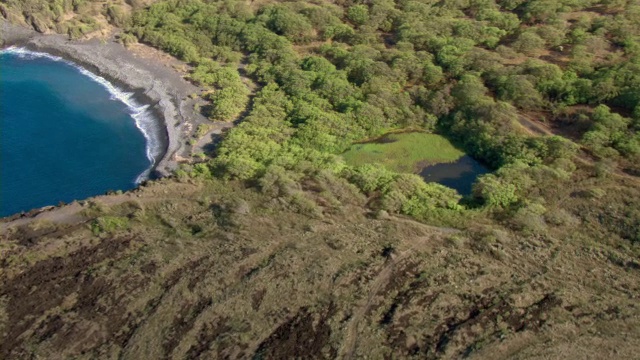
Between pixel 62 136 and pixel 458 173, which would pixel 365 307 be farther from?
pixel 62 136

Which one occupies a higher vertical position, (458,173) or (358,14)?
(358,14)

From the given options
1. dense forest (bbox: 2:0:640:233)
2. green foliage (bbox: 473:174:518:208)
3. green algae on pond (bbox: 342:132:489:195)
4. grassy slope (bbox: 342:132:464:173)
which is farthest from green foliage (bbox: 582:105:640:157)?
grassy slope (bbox: 342:132:464:173)

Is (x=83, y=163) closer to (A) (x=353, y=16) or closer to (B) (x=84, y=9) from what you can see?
(B) (x=84, y=9)

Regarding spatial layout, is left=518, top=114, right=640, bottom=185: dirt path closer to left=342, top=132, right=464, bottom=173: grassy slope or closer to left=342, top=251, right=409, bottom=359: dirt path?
left=342, top=132, right=464, bottom=173: grassy slope

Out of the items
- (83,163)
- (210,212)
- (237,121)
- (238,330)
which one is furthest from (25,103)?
(238,330)

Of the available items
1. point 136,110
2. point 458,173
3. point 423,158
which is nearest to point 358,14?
point 423,158

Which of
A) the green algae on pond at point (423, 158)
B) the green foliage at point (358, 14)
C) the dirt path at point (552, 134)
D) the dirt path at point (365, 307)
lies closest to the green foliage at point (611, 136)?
the dirt path at point (552, 134)

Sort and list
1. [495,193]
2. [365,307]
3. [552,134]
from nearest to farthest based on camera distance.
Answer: [365,307] < [495,193] < [552,134]

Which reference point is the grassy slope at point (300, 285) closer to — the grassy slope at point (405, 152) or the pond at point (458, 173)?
the grassy slope at point (405, 152)
